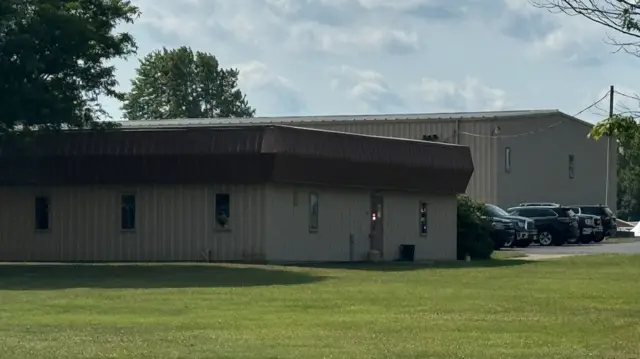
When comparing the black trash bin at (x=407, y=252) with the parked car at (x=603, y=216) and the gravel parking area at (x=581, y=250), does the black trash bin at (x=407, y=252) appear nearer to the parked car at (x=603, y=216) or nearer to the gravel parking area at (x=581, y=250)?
the gravel parking area at (x=581, y=250)

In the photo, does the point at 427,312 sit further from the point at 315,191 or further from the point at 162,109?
the point at 162,109

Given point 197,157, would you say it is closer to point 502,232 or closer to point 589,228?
point 502,232

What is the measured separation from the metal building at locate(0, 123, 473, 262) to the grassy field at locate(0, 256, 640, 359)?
136 inches

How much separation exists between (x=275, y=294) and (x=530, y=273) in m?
10.3

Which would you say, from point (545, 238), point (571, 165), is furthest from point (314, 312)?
point (571, 165)

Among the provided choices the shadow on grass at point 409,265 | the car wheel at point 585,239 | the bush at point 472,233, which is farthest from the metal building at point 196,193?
the car wheel at point 585,239

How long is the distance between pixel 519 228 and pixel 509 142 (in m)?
11.5

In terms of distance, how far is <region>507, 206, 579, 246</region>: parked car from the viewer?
57406 millimetres

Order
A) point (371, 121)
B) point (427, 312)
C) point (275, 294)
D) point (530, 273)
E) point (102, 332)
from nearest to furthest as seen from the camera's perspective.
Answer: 1. point (102, 332)
2. point (427, 312)
3. point (275, 294)
4. point (530, 273)
5. point (371, 121)

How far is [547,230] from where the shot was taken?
57.6 m

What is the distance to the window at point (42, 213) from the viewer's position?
41406mm

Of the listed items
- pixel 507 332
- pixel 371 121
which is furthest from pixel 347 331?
pixel 371 121

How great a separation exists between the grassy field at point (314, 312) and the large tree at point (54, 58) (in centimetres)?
430

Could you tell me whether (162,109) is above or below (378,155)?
above
